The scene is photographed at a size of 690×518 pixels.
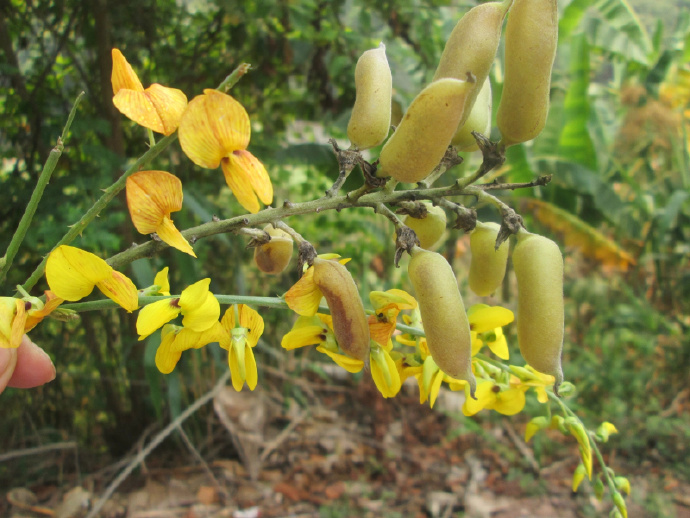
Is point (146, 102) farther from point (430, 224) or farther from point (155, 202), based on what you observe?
point (430, 224)

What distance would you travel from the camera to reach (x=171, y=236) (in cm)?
50

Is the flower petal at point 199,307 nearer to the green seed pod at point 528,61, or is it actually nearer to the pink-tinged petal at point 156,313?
the pink-tinged petal at point 156,313

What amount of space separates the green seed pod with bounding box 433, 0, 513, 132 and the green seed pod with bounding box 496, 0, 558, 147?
Result: 15 mm

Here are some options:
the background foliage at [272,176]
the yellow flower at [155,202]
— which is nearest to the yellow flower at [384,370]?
the yellow flower at [155,202]

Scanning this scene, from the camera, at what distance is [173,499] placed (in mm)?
1785

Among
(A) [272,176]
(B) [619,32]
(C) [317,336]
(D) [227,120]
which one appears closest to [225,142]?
(D) [227,120]

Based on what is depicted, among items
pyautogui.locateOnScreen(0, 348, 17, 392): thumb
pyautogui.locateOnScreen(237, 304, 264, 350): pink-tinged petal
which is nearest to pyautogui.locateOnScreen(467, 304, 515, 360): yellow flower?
pyautogui.locateOnScreen(237, 304, 264, 350): pink-tinged petal

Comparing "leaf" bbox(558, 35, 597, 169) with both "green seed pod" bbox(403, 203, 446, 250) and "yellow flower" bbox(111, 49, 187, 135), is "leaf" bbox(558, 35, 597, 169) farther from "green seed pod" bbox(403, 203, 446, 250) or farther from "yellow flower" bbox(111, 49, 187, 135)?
"yellow flower" bbox(111, 49, 187, 135)

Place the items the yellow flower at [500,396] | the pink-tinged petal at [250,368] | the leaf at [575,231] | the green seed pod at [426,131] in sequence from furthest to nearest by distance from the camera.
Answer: the leaf at [575,231], the yellow flower at [500,396], the pink-tinged petal at [250,368], the green seed pod at [426,131]

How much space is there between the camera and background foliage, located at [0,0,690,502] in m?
1.50

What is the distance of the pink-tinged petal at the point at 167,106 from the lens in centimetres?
52

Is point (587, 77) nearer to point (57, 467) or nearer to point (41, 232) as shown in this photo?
point (41, 232)

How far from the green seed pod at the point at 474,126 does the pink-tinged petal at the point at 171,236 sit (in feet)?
0.96

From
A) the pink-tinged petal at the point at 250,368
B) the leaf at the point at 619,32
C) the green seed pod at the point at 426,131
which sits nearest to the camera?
the green seed pod at the point at 426,131
